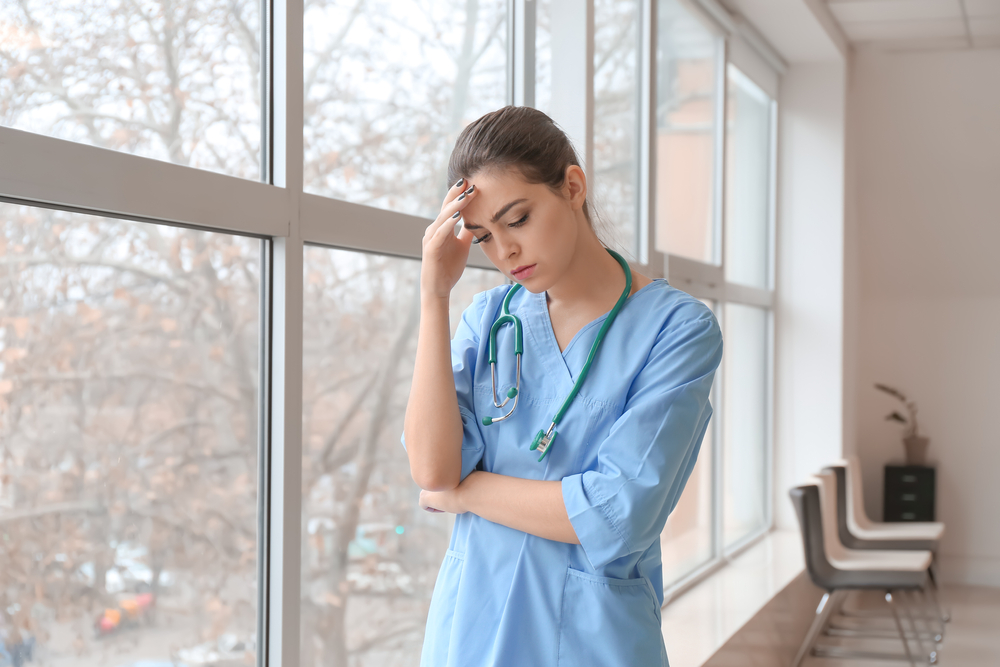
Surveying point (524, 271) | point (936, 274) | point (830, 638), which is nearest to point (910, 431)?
point (936, 274)

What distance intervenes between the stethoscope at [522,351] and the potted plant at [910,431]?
17.0 feet

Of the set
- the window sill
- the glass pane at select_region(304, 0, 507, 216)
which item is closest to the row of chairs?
the window sill

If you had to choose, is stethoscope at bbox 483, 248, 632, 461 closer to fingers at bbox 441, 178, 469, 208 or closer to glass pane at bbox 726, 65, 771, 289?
fingers at bbox 441, 178, 469, 208

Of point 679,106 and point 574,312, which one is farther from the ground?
point 679,106

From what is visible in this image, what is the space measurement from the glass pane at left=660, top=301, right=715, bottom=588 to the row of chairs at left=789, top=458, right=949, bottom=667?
0.48 m

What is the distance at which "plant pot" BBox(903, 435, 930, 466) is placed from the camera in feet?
18.8

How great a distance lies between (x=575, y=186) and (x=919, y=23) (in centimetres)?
502

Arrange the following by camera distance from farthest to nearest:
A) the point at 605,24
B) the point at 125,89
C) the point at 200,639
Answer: the point at 605,24, the point at 200,639, the point at 125,89

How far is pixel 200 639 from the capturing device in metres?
1.55

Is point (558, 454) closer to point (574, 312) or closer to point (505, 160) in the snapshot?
point (574, 312)

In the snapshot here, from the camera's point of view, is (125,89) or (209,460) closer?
(125,89)

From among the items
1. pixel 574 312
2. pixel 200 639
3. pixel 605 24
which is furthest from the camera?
pixel 605 24

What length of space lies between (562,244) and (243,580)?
93 centimetres

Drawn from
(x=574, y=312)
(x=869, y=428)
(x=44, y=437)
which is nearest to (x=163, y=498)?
(x=44, y=437)
